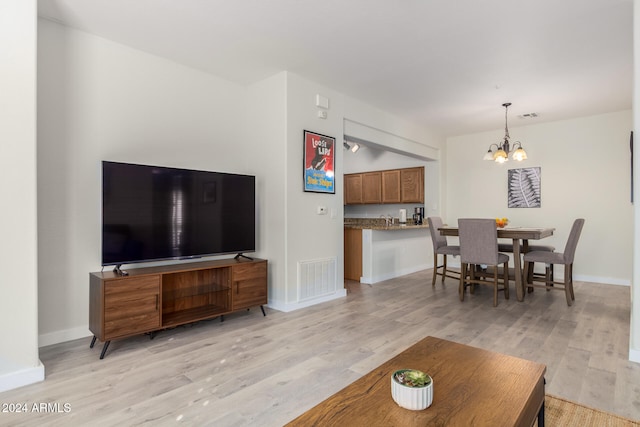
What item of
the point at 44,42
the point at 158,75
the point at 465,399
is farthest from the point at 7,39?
the point at 465,399

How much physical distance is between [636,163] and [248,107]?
3718mm

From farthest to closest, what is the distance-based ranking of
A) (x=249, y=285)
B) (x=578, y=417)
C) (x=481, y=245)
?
(x=481, y=245), (x=249, y=285), (x=578, y=417)

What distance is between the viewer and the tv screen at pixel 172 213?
2.76 meters

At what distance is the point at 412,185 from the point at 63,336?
593cm

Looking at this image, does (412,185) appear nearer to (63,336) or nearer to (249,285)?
(249,285)

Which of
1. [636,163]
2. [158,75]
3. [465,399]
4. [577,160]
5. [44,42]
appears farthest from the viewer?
[577,160]

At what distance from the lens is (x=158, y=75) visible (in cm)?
343

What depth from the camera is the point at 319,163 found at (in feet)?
13.7

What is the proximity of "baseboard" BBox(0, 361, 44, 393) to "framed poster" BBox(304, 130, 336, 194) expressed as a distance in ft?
9.03

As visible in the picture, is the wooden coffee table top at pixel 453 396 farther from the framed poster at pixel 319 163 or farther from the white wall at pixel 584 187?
the white wall at pixel 584 187

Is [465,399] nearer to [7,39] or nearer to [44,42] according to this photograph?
[7,39]

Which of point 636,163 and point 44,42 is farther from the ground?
point 44,42

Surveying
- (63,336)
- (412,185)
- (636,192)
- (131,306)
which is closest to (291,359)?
(131,306)

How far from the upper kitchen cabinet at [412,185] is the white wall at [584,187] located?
3.78ft
